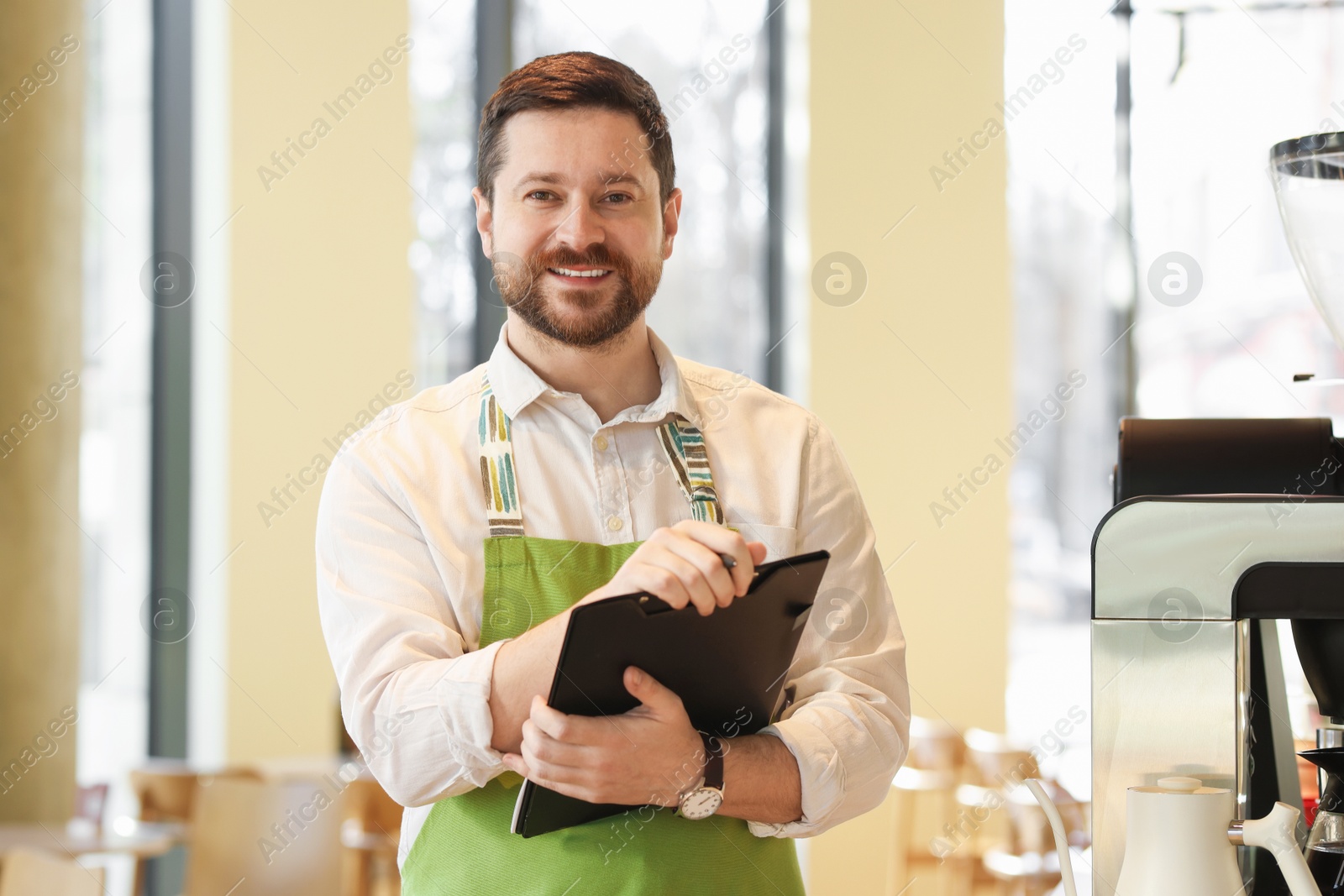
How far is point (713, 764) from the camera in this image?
1.21m

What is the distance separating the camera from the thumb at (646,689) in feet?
3.67

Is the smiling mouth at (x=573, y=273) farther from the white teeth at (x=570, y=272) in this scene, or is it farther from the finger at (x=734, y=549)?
the finger at (x=734, y=549)

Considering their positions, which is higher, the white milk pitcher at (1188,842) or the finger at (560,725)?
the finger at (560,725)

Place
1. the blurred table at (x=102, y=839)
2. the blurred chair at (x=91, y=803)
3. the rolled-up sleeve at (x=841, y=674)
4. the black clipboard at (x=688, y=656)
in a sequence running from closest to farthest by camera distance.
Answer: the black clipboard at (x=688, y=656), the rolled-up sleeve at (x=841, y=674), the blurred table at (x=102, y=839), the blurred chair at (x=91, y=803)

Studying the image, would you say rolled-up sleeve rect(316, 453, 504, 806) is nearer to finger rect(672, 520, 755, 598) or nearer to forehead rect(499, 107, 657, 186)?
finger rect(672, 520, 755, 598)

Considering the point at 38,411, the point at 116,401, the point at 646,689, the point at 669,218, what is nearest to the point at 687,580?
the point at 646,689

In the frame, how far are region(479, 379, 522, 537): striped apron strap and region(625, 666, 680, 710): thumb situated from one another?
272 millimetres

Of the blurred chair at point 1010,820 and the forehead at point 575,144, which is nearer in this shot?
the forehead at point 575,144

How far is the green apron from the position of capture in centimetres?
126

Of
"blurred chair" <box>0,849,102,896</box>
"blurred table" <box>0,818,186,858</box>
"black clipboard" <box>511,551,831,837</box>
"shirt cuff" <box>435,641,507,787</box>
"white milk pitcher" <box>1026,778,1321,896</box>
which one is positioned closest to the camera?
"white milk pitcher" <box>1026,778,1321,896</box>

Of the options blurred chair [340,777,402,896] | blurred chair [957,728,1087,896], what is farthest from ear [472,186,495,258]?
blurred chair [957,728,1087,896]

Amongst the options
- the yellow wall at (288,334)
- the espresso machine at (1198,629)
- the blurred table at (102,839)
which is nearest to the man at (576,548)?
the espresso machine at (1198,629)

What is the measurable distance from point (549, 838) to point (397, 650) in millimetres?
250

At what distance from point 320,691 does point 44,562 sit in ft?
Answer: 2.90
